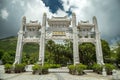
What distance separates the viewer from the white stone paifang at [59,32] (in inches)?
707

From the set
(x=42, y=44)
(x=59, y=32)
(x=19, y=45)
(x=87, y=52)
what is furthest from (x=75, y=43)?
(x=19, y=45)

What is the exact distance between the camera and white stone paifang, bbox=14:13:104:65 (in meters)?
18.0

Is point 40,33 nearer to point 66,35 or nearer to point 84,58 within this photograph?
point 66,35

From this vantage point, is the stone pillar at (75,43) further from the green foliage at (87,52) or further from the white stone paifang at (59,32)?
the green foliage at (87,52)

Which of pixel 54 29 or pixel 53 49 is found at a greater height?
pixel 54 29

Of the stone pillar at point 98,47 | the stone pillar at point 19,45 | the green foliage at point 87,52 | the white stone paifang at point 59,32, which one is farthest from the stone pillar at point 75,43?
the stone pillar at point 19,45

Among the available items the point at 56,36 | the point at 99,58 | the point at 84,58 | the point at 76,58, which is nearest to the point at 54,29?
the point at 56,36

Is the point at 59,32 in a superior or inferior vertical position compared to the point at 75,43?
superior

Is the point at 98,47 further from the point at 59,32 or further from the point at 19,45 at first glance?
the point at 19,45

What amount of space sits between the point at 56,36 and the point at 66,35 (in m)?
1.55

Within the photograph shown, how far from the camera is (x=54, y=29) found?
18.9 meters

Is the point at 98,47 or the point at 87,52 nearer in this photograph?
the point at 98,47

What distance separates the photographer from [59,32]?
18750 mm

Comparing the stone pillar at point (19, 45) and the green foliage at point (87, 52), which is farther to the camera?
the green foliage at point (87, 52)
